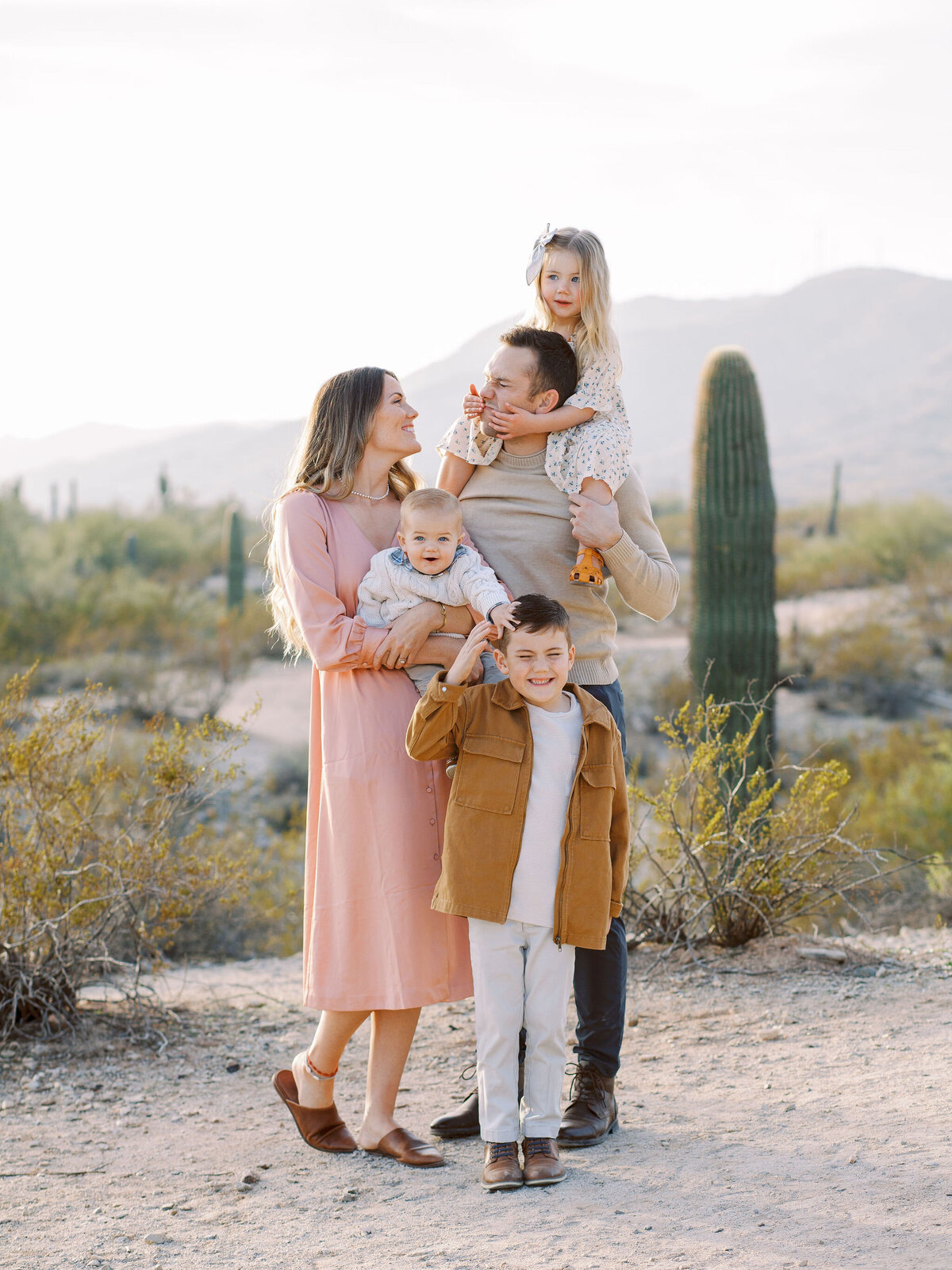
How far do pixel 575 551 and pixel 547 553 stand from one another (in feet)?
0.30

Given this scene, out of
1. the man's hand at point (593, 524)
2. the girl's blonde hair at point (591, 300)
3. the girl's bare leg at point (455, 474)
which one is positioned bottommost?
the man's hand at point (593, 524)

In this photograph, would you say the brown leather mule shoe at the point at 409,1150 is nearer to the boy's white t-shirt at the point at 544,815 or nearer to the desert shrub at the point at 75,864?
the boy's white t-shirt at the point at 544,815

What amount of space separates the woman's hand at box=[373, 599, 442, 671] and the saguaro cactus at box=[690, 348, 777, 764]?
6.22 metres

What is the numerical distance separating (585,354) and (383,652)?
3.49 feet

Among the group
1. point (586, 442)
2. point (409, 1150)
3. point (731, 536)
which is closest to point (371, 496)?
point (586, 442)

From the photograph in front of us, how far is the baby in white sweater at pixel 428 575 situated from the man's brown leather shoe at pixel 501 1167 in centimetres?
121

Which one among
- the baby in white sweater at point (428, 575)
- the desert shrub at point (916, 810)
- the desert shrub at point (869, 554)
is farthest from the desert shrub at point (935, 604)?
the baby in white sweater at point (428, 575)

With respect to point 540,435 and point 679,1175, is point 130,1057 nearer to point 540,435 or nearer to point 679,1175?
point 679,1175

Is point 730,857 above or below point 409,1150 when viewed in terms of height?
above

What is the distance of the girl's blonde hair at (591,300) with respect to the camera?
3615mm

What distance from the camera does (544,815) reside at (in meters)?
3.24

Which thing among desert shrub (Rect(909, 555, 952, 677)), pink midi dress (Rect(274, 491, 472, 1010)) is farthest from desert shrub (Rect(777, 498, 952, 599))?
pink midi dress (Rect(274, 491, 472, 1010))

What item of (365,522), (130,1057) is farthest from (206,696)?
(365,522)

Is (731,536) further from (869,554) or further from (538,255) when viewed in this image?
(869,554)
